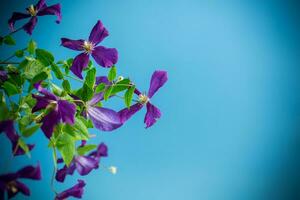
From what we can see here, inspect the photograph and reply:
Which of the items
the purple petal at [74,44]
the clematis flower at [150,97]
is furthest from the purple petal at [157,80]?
the purple petal at [74,44]

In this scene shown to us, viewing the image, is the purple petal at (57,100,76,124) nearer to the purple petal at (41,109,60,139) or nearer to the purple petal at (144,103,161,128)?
the purple petal at (41,109,60,139)

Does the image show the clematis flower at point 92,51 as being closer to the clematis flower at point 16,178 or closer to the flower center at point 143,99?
the flower center at point 143,99

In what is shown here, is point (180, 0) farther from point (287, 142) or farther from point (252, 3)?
point (287, 142)

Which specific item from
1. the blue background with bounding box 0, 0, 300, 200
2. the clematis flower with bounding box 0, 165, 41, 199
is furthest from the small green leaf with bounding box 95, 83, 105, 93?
the blue background with bounding box 0, 0, 300, 200

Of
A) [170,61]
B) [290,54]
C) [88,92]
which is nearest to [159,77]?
[88,92]

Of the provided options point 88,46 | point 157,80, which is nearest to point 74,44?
point 88,46

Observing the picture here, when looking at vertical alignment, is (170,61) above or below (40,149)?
above

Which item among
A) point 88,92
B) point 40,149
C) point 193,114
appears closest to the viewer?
point 88,92
